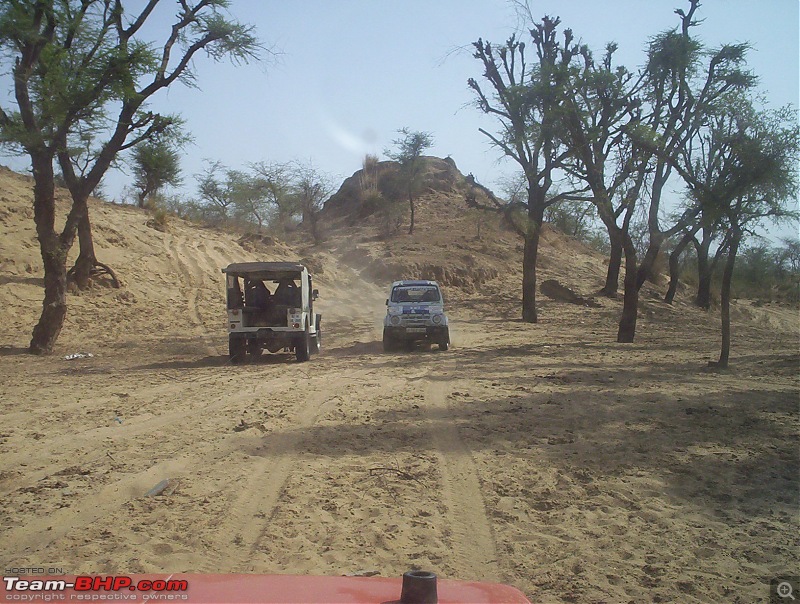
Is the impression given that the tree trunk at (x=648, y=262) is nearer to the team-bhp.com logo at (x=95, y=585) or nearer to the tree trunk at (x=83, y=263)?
the tree trunk at (x=83, y=263)

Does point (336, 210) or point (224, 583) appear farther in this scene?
point (336, 210)

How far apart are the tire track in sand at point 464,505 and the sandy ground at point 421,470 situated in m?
0.02

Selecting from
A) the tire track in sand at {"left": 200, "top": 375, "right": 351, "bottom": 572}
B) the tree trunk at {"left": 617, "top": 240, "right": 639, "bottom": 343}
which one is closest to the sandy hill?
the tree trunk at {"left": 617, "top": 240, "right": 639, "bottom": 343}

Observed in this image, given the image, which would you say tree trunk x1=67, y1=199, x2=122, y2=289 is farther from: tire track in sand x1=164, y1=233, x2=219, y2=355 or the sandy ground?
the sandy ground

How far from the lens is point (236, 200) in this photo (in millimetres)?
44281

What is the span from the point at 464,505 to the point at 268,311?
39.9 feet

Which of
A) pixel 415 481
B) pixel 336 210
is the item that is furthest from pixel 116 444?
pixel 336 210

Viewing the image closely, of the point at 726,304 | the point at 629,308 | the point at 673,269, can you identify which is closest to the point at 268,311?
the point at 629,308

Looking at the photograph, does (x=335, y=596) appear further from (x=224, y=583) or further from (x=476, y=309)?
(x=476, y=309)

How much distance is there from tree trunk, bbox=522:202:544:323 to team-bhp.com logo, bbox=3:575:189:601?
78.1 feet

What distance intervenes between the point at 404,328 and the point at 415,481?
11.7m

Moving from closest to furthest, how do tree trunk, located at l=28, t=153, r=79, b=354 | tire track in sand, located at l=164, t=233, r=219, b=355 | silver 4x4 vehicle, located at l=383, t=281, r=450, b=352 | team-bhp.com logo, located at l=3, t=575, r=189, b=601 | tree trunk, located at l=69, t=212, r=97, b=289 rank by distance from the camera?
1. team-bhp.com logo, located at l=3, t=575, r=189, b=601
2. tree trunk, located at l=28, t=153, r=79, b=354
3. silver 4x4 vehicle, located at l=383, t=281, r=450, b=352
4. tree trunk, located at l=69, t=212, r=97, b=289
5. tire track in sand, located at l=164, t=233, r=219, b=355

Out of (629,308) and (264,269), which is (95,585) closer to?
(264,269)

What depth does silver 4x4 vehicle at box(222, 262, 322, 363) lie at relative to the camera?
16.1 m
